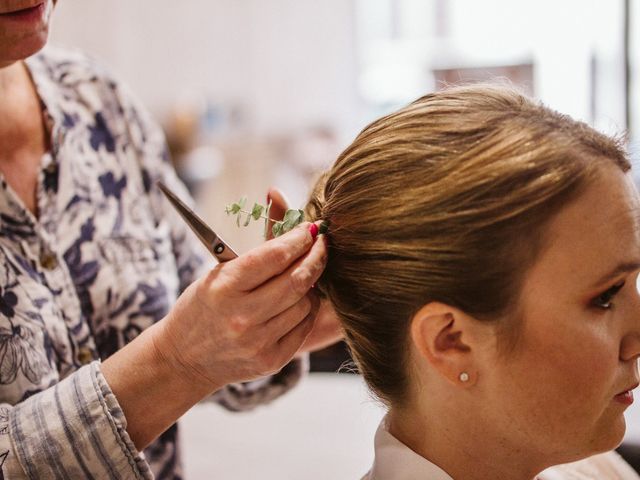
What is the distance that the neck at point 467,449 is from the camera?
1.09 meters

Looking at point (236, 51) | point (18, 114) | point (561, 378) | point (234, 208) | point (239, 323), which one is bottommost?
point (236, 51)

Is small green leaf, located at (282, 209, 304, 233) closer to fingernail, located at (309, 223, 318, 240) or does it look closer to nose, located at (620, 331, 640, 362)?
fingernail, located at (309, 223, 318, 240)

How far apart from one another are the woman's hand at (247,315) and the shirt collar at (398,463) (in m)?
0.21

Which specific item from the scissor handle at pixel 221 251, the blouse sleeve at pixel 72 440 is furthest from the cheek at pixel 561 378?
the blouse sleeve at pixel 72 440

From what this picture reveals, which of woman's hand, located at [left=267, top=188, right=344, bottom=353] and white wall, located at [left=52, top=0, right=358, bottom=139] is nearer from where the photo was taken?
woman's hand, located at [left=267, top=188, right=344, bottom=353]

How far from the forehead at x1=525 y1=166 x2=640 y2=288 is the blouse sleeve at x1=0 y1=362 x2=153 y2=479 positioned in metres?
0.57

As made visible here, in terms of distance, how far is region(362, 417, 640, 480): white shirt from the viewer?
1.11m

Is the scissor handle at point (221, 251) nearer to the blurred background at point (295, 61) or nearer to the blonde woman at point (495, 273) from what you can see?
the blonde woman at point (495, 273)

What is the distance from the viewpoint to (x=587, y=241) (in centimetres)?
100

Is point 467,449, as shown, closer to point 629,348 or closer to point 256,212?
point 629,348

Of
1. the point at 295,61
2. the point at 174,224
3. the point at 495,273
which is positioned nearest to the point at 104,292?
the point at 174,224

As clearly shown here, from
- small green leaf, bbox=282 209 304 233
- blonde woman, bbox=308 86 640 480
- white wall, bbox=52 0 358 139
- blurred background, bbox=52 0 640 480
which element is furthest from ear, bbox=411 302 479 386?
white wall, bbox=52 0 358 139

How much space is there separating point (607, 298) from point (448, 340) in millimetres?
206

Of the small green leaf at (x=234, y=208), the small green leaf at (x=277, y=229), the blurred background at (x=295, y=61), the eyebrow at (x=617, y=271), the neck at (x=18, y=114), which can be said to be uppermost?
the neck at (x=18, y=114)
